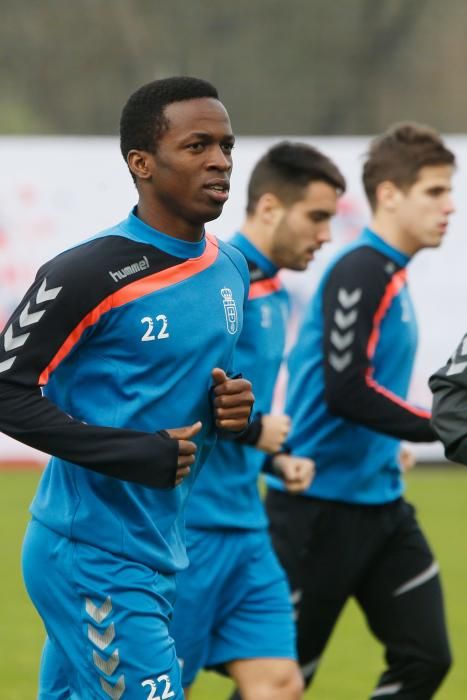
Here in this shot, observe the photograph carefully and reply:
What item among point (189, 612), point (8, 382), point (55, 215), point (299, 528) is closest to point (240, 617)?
point (189, 612)

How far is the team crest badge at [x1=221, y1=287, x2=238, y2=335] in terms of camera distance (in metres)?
3.99

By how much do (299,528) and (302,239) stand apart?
1.08 metres

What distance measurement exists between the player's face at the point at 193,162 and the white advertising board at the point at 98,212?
10.6 metres

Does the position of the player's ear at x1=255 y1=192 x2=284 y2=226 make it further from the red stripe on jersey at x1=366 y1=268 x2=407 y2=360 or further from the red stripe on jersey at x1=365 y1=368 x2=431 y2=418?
the red stripe on jersey at x1=365 y1=368 x2=431 y2=418

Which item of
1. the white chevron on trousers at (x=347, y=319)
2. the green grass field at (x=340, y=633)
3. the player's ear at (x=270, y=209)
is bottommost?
the green grass field at (x=340, y=633)

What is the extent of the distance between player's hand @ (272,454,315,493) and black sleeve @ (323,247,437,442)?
29cm

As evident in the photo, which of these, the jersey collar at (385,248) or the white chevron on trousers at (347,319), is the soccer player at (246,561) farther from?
the jersey collar at (385,248)

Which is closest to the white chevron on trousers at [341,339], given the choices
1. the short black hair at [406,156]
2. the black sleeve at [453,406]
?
the short black hair at [406,156]

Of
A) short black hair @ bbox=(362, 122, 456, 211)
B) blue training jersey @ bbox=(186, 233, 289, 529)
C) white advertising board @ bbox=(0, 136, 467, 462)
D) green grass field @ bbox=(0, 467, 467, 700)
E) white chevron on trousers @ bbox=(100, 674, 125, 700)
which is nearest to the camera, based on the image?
white chevron on trousers @ bbox=(100, 674, 125, 700)

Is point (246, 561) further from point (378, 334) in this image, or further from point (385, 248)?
point (385, 248)

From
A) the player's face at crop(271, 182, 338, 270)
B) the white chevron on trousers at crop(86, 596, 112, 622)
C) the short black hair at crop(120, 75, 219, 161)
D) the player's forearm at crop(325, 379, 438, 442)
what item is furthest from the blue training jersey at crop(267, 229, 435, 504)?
the white chevron on trousers at crop(86, 596, 112, 622)

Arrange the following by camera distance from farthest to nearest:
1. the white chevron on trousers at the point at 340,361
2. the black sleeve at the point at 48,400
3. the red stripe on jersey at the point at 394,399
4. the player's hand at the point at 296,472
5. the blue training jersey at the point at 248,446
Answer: the white chevron on trousers at the point at 340,361
the red stripe on jersey at the point at 394,399
the player's hand at the point at 296,472
the blue training jersey at the point at 248,446
the black sleeve at the point at 48,400

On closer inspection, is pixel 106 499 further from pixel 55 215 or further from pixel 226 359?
pixel 55 215

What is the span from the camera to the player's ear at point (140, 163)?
12.9 feet
